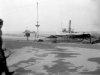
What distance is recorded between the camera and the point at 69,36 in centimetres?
6675

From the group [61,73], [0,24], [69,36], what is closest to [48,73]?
[61,73]

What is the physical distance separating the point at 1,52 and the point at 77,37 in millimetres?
53905

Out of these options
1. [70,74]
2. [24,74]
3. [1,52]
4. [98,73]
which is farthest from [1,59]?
[98,73]

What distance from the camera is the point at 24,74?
9.14m

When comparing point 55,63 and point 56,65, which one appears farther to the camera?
point 55,63

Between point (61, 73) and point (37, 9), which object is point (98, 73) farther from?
point (37, 9)

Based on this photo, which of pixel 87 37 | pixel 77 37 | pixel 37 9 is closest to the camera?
pixel 87 37

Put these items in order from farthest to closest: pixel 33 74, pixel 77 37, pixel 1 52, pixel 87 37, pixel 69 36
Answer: pixel 69 36 → pixel 77 37 → pixel 87 37 → pixel 33 74 → pixel 1 52

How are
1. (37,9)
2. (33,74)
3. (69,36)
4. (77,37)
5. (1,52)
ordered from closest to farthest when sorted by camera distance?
(1,52), (33,74), (77,37), (69,36), (37,9)

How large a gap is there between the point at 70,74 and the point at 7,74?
107 inches

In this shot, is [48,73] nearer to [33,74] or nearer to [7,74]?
[33,74]

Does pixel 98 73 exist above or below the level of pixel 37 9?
below

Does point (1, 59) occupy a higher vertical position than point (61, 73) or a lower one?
higher

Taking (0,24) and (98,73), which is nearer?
(0,24)
